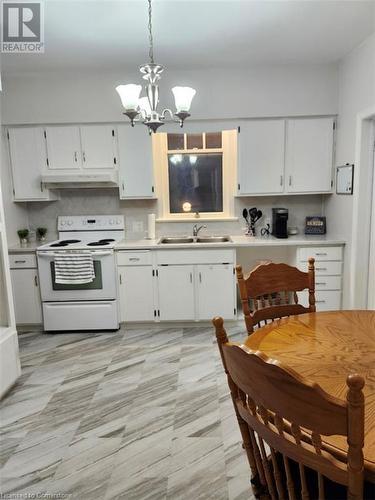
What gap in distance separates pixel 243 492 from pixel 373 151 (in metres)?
2.88

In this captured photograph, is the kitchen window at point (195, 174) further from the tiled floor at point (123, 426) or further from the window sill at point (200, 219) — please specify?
the tiled floor at point (123, 426)

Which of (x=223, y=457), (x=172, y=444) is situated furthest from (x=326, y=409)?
(x=172, y=444)

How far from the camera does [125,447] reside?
203 centimetres

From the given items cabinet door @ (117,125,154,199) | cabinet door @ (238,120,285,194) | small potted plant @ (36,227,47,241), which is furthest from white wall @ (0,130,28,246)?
cabinet door @ (238,120,285,194)

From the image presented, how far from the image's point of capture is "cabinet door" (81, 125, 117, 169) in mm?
3764

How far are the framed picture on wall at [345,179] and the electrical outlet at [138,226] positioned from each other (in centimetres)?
219

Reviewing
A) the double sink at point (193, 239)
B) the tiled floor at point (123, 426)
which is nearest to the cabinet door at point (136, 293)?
the tiled floor at point (123, 426)

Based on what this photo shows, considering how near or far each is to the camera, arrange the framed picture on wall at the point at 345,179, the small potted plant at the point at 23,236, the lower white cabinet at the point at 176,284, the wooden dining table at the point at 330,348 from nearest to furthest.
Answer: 1. the wooden dining table at the point at 330,348
2. the framed picture on wall at the point at 345,179
3. the lower white cabinet at the point at 176,284
4. the small potted plant at the point at 23,236

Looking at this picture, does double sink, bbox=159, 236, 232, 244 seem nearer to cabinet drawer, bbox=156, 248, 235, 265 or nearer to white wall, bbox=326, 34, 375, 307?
cabinet drawer, bbox=156, 248, 235, 265

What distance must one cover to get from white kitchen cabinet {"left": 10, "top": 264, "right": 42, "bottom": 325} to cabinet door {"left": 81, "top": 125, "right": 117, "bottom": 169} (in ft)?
4.12

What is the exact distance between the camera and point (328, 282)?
362 centimetres

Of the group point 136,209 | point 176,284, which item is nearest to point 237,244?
point 176,284

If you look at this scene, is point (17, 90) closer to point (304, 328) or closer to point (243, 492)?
point (304, 328)

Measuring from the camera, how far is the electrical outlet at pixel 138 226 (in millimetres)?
4195
